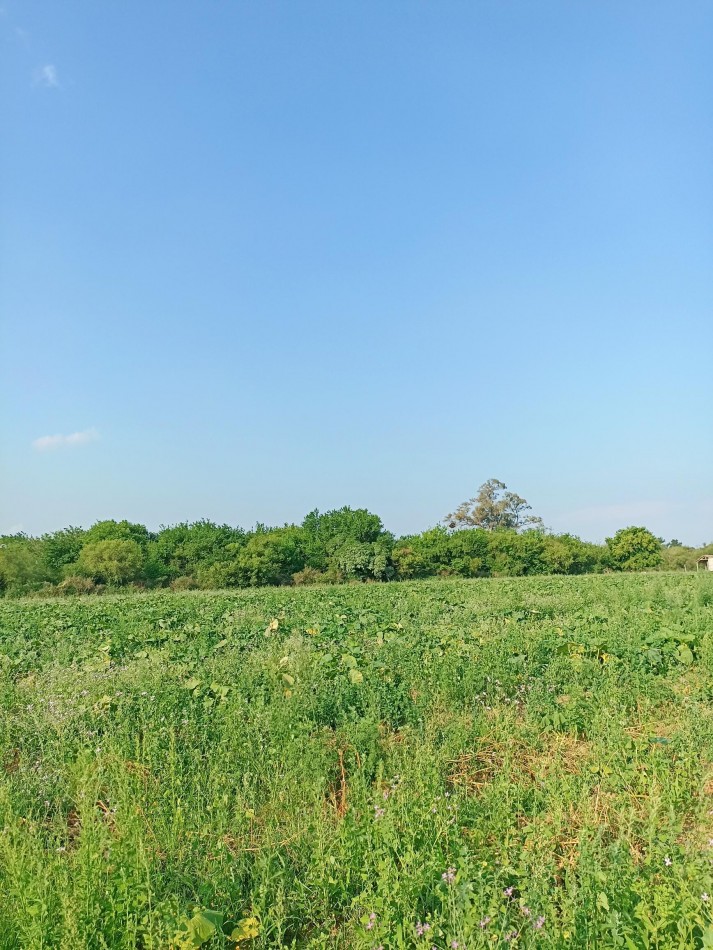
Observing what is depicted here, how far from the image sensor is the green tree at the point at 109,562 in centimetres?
5122

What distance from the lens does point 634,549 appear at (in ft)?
239

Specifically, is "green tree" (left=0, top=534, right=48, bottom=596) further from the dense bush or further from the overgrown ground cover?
the overgrown ground cover

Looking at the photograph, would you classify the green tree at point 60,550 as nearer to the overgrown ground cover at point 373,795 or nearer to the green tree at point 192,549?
the green tree at point 192,549

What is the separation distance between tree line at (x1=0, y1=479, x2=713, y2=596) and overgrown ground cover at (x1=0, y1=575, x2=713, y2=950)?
45.9m

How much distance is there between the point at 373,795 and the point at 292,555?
54462 mm

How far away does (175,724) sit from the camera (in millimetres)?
5891

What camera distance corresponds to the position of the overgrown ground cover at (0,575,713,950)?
340 centimetres

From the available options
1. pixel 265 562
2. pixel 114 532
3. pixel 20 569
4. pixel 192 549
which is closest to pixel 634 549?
pixel 265 562

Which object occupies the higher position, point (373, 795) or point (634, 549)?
point (634, 549)

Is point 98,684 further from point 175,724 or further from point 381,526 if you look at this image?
point 381,526

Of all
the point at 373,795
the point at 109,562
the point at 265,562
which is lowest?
the point at 373,795

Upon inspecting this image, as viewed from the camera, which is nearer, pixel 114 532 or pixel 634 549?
pixel 114 532

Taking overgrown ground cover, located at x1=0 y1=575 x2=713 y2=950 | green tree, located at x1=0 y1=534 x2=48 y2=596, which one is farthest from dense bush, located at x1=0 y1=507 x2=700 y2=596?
overgrown ground cover, located at x1=0 y1=575 x2=713 y2=950

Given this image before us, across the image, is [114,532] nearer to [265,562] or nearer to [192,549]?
[192,549]
